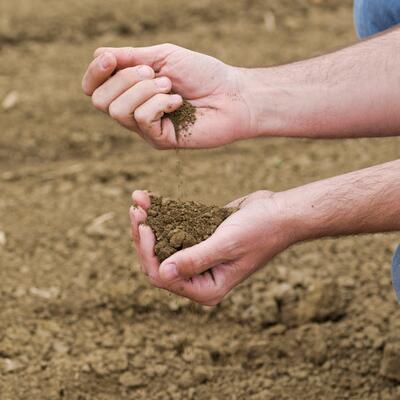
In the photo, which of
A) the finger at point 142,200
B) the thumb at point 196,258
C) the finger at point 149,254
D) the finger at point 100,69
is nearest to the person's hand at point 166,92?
the finger at point 100,69

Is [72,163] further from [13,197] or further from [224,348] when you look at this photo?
[224,348]

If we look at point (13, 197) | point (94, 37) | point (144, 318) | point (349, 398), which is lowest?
point (349, 398)

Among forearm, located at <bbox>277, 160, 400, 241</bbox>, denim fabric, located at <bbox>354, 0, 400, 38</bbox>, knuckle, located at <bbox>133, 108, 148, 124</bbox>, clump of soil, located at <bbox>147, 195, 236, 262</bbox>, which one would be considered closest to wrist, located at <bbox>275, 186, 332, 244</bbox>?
forearm, located at <bbox>277, 160, 400, 241</bbox>

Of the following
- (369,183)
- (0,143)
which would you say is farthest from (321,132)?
(0,143)

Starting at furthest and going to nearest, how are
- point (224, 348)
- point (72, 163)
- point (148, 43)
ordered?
point (148, 43) → point (72, 163) → point (224, 348)

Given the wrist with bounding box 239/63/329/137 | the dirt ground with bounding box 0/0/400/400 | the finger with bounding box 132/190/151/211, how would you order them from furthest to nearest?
the dirt ground with bounding box 0/0/400/400 < the wrist with bounding box 239/63/329/137 < the finger with bounding box 132/190/151/211

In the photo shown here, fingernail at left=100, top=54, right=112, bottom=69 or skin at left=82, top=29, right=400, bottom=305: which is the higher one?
fingernail at left=100, top=54, right=112, bottom=69

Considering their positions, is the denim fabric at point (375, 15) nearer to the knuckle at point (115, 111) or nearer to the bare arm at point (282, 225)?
the bare arm at point (282, 225)

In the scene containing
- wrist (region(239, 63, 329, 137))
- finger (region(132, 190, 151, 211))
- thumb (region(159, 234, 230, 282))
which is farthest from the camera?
wrist (region(239, 63, 329, 137))

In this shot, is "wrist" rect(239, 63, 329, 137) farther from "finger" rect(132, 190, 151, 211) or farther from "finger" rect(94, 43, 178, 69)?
"finger" rect(132, 190, 151, 211)
